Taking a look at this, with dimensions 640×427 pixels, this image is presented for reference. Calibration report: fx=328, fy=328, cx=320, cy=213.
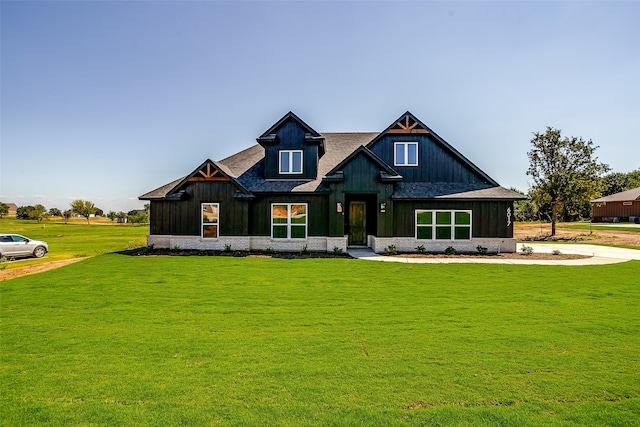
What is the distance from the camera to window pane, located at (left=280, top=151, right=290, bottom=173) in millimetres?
19688

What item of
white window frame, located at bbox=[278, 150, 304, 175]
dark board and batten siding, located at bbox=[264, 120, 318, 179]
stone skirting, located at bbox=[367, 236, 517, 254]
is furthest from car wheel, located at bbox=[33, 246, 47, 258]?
stone skirting, located at bbox=[367, 236, 517, 254]

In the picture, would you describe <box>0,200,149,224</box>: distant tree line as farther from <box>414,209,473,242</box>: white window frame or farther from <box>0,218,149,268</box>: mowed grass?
<box>414,209,473,242</box>: white window frame

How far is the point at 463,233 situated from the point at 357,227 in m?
6.13

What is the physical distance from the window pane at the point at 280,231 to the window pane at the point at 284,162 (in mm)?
3473

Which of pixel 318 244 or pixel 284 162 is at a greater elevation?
pixel 284 162

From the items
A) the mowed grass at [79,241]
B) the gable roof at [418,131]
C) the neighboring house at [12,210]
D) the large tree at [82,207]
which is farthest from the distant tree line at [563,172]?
the neighboring house at [12,210]

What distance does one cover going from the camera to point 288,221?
18688 millimetres

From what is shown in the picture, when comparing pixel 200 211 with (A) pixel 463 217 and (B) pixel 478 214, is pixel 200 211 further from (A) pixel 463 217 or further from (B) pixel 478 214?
(B) pixel 478 214

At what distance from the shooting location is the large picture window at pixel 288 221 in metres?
18.6

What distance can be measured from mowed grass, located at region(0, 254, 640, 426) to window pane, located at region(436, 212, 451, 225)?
8.40m

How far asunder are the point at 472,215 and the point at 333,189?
26.1 feet

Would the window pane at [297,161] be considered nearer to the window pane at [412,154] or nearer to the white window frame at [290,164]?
the white window frame at [290,164]

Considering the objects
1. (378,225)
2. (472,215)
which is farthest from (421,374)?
(472,215)

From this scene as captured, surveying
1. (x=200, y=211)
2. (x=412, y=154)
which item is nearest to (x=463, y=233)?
(x=412, y=154)
